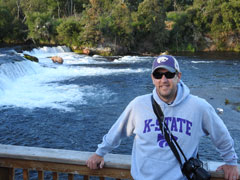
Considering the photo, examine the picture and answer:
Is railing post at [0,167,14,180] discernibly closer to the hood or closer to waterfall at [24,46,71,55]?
the hood

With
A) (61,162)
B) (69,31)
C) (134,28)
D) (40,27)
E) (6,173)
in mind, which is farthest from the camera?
(134,28)

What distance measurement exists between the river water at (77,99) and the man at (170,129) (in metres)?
6.05

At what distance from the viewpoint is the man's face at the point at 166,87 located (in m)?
2.19

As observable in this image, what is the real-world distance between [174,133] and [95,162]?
2.18 feet

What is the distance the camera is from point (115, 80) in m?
19.0

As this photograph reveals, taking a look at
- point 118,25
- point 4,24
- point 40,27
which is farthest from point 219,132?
point 4,24

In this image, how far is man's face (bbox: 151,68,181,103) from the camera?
7.19 ft

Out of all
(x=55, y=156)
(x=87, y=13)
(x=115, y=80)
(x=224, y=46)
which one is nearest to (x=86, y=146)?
(x=55, y=156)

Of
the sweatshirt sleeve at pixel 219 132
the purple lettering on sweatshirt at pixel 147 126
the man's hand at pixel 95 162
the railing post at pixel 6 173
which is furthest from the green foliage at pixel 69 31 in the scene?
the sweatshirt sleeve at pixel 219 132

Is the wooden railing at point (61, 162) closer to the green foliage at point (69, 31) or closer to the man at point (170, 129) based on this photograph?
the man at point (170, 129)

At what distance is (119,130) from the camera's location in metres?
2.34

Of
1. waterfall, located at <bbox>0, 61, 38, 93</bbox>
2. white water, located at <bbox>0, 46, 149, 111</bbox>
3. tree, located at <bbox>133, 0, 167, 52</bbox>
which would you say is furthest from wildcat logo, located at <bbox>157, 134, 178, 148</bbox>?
tree, located at <bbox>133, 0, 167, 52</bbox>

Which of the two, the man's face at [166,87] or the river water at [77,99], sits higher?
the man's face at [166,87]

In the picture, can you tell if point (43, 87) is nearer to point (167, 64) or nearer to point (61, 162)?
point (61, 162)
